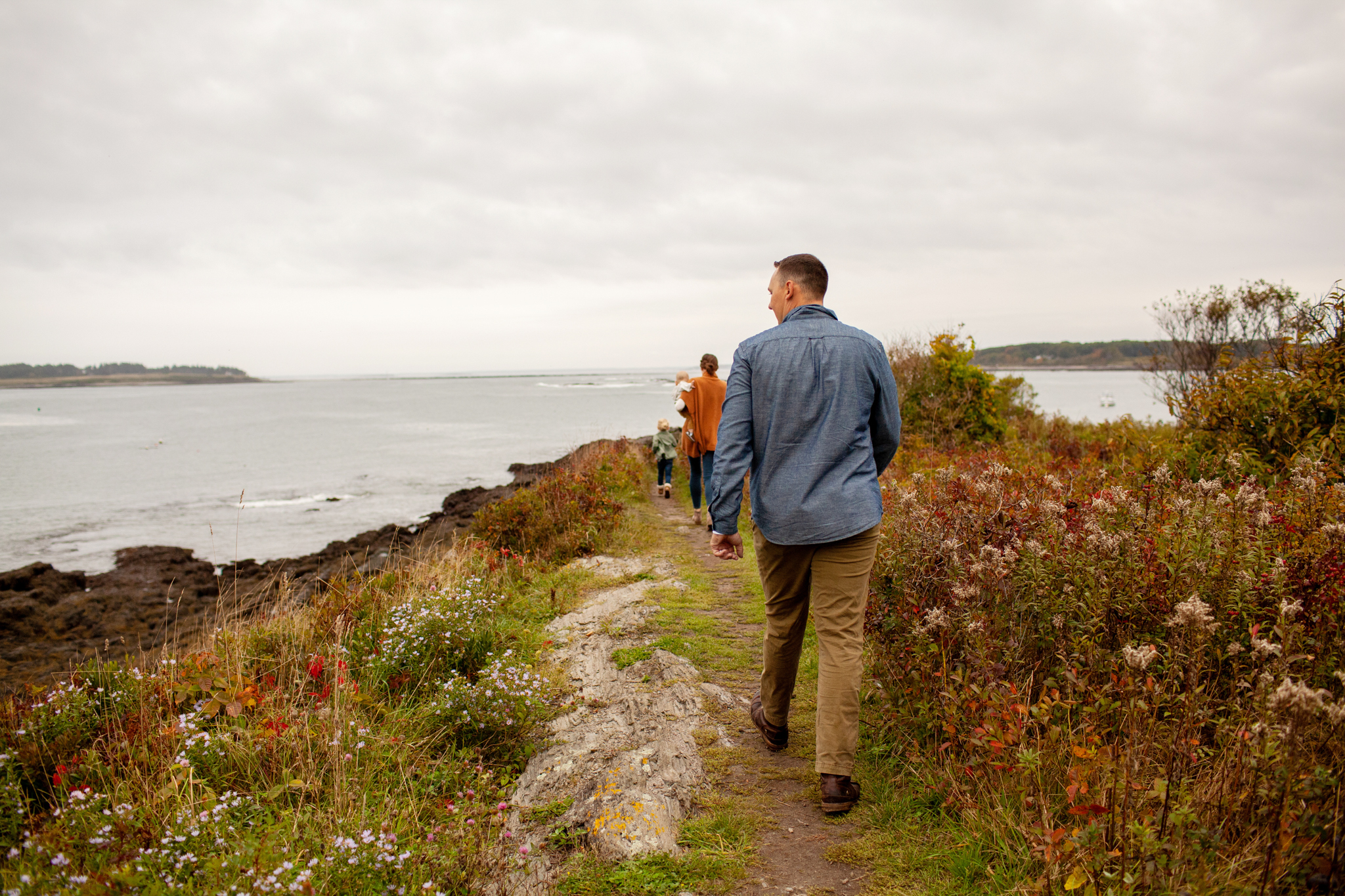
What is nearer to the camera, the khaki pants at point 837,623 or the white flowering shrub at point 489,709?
the khaki pants at point 837,623

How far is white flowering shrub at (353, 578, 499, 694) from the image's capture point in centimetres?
530

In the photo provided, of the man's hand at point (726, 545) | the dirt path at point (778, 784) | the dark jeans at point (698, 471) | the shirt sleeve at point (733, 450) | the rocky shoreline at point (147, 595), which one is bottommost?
the rocky shoreline at point (147, 595)

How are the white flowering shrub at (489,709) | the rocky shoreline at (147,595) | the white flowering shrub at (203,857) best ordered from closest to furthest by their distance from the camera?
the white flowering shrub at (203,857) → the white flowering shrub at (489,709) → the rocky shoreline at (147,595)

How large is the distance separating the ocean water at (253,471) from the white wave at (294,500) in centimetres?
8

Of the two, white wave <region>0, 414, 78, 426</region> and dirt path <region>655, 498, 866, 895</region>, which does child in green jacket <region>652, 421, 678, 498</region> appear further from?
white wave <region>0, 414, 78, 426</region>

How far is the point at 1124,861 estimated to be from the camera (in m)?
2.40

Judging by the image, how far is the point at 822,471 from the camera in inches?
135

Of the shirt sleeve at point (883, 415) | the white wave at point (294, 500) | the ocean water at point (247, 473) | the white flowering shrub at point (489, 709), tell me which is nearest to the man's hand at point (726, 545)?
the shirt sleeve at point (883, 415)

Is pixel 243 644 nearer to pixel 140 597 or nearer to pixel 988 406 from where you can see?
pixel 140 597

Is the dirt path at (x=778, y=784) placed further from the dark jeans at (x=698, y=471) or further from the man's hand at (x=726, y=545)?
the dark jeans at (x=698, y=471)

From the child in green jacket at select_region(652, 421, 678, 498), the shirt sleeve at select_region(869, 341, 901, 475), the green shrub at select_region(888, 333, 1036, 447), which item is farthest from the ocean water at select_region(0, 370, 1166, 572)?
the green shrub at select_region(888, 333, 1036, 447)

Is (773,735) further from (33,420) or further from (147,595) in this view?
(33,420)

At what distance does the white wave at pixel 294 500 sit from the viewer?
77.5 ft

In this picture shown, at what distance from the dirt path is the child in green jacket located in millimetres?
7869
